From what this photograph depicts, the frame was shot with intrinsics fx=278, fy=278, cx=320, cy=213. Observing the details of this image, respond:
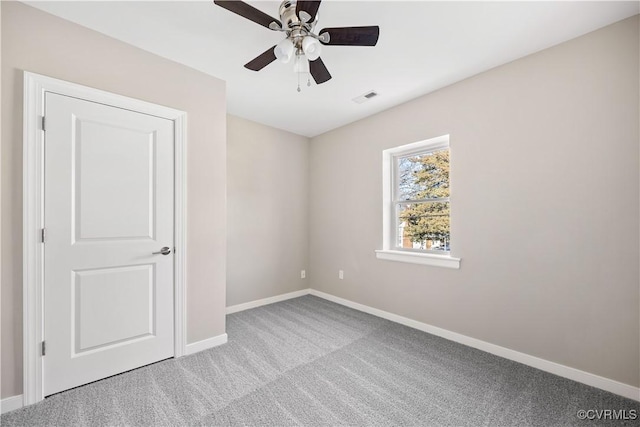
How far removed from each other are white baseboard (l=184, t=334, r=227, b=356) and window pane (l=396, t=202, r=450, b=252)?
223cm

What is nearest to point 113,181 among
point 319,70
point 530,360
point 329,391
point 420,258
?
point 319,70

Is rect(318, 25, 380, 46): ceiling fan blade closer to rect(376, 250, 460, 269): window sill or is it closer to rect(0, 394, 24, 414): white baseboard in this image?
rect(376, 250, 460, 269): window sill

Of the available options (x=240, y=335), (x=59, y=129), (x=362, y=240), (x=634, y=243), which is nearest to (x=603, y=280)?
(x=634, y=243)

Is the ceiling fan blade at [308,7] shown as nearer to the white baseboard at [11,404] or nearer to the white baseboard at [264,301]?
the white baseboard at [11,404]

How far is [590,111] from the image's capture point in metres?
2.00

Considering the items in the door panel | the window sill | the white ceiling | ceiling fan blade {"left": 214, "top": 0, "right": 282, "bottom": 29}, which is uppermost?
the white ceiling

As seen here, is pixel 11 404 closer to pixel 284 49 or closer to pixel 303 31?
pixel 284 49

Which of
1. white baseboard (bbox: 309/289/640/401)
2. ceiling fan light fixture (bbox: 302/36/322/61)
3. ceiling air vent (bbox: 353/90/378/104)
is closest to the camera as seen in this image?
ceiling fan light fixture (bbox: 302/36/322/61)

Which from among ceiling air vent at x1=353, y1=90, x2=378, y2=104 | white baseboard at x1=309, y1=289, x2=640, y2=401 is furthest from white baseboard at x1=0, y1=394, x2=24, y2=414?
ceiling air vent at x1=353, y1=90, x2=378, y2=104

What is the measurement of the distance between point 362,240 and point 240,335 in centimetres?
184

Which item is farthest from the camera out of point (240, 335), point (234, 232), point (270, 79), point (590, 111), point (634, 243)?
point (234, 232)

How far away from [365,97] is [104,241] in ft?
9.02

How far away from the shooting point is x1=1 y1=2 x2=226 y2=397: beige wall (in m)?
Result: 1.72

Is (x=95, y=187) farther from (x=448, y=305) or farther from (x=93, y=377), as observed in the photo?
(x=448, y=305)
